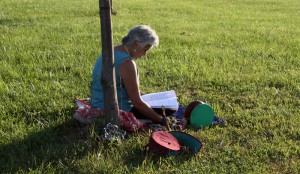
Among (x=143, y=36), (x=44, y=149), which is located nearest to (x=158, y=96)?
(x=143, y=36)

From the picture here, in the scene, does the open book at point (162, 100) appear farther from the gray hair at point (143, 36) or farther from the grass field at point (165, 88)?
the gray hair at point (143, 36)

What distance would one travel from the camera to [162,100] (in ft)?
14.8

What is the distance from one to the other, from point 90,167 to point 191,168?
0.80m

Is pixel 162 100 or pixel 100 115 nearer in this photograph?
pixel 100 115

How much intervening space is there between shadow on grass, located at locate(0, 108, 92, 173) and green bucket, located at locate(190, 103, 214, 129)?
1073 millimetres

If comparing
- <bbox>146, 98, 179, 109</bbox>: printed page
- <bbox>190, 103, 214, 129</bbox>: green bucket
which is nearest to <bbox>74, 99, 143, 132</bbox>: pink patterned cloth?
<bbox>146, 98, 179, 109</bbox>: printed page

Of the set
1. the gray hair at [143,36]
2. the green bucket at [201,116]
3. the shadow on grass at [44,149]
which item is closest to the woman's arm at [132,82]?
the gray hair at [143,36]

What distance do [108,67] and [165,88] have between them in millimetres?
1919

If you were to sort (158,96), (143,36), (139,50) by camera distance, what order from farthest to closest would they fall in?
(158,96), (139,50), (143,36)

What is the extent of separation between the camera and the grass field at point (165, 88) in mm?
3508

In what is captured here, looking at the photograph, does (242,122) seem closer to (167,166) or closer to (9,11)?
(167,166)

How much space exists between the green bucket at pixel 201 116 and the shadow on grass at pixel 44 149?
42.2 inches

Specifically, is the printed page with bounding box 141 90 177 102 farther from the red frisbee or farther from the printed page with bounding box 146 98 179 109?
the red frisbee

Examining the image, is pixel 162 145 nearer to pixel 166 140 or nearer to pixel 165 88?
pixel 166 140
